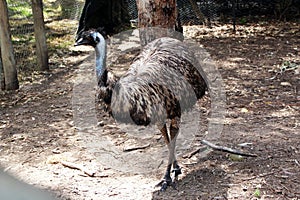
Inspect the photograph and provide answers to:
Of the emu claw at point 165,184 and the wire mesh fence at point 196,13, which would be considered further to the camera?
the wire mesh fence at point 196,13

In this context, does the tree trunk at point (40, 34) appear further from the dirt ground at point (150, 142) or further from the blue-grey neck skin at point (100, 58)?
the blue-grey neck skin at point (100, 58)

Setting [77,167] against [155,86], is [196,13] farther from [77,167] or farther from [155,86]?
[155,86]

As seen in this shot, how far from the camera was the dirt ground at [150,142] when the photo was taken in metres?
3.60

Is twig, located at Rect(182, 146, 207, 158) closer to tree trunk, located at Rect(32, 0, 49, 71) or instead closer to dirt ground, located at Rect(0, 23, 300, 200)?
dirt ground, located at Rect(0, 23, 300, 200)

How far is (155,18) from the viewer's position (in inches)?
185

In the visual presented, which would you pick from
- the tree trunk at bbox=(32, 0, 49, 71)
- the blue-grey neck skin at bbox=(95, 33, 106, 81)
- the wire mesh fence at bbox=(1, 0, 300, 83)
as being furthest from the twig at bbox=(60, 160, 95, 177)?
the wire mesh fence at bbox=(1, 0, 300, 83)

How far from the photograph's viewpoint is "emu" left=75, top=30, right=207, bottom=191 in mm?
3291

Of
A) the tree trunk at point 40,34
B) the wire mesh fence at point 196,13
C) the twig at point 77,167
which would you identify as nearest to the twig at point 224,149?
the twig at point 77,167

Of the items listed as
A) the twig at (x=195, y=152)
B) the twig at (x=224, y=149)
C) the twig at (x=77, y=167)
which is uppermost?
the twig at (x=224, y=149)

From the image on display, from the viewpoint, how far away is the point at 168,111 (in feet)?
11.5

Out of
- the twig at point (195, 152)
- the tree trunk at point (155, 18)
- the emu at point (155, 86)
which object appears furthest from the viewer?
the tree trunk at point (155, 18)

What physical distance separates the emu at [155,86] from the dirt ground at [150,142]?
0.31 metres

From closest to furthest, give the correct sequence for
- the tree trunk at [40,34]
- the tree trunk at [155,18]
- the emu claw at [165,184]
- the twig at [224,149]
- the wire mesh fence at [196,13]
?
the emu claw at [165,184] → the twig at [224,149] → the tree trunk at [155,18] → the tree trunk at [40,34] → the wire mesh fence at [196,13]

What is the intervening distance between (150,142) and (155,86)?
3.83ft
